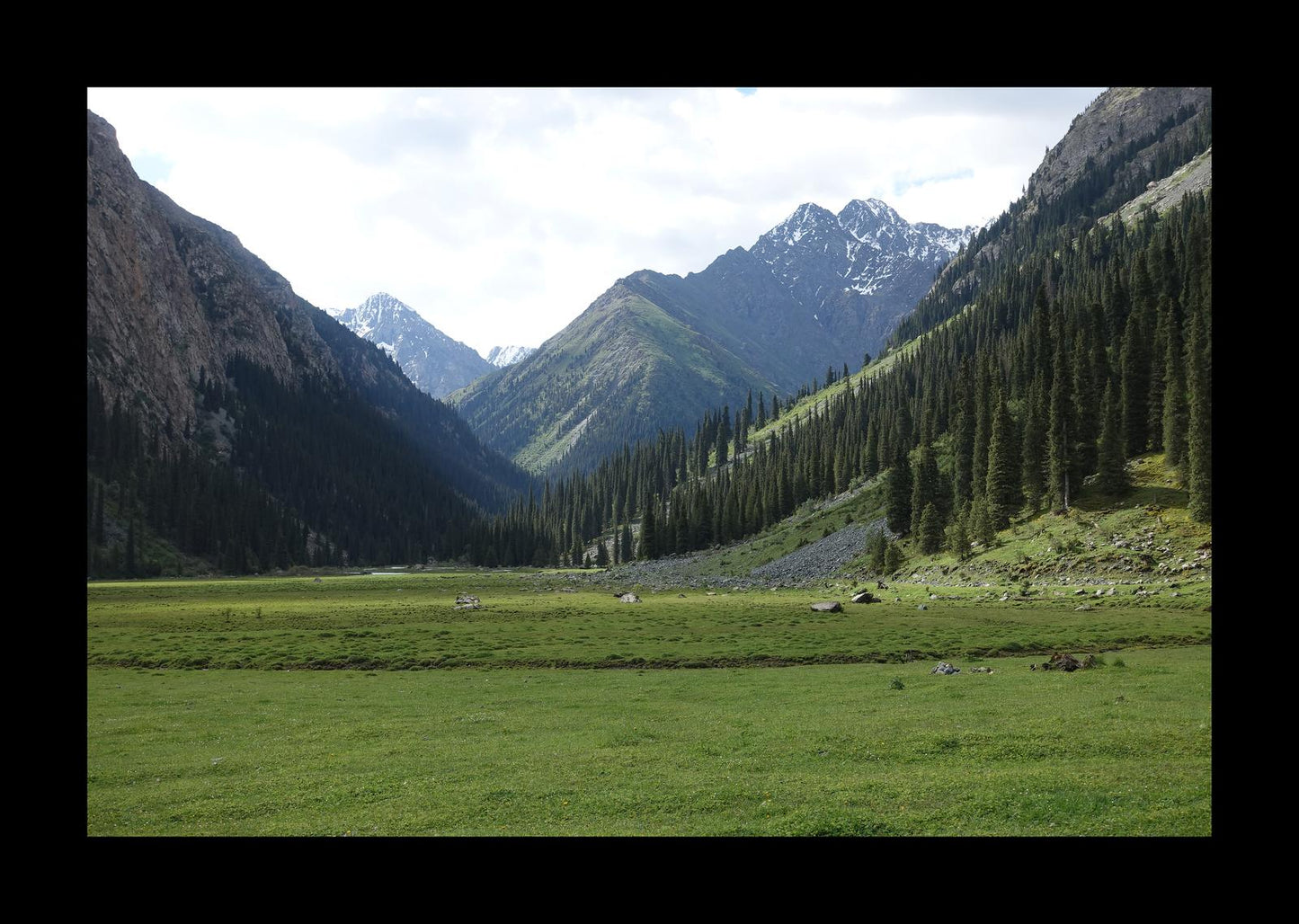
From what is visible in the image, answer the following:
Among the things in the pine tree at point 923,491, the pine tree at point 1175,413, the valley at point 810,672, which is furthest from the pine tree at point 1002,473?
the pine tree at point 1175,413

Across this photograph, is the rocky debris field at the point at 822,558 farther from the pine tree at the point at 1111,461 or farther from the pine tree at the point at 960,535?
the pine tree at the point at 1111,461

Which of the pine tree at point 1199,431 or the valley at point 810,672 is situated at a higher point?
the pine tree at point 1199,431

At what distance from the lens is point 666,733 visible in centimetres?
2272

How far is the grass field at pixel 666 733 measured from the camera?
15.2m

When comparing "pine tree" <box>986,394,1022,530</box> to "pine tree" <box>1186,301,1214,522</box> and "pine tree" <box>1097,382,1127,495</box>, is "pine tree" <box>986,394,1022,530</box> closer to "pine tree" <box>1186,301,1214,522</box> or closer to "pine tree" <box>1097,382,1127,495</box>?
"pine tree" <box>1097,382,1127,495</box>

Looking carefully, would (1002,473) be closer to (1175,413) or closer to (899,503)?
(1175,413)

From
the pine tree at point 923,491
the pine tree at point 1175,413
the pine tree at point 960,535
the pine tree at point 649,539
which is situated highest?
the pine tree at point 1175,413

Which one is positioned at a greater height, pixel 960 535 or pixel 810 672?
pixel 960 535

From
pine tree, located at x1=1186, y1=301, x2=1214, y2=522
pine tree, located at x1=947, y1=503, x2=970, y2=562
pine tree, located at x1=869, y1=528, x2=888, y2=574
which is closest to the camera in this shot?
pine tree, located at x1=1186, y1=301, x2=1214, y2=522

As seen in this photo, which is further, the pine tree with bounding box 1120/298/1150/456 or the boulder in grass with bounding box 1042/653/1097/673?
the pine tree with bounding box 1120/298/1150/456

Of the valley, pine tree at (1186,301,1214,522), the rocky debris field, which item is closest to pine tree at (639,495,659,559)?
the rocky debris field

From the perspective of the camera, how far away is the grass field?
15156 mm

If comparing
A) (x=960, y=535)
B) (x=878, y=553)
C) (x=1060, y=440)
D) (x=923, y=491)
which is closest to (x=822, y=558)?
(x=878, y=553)
